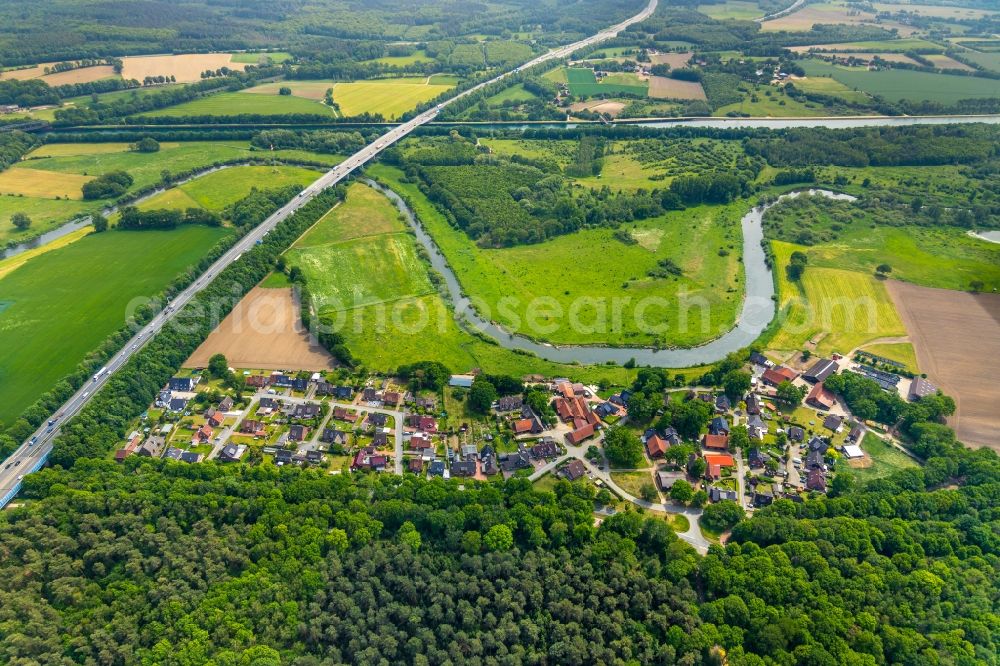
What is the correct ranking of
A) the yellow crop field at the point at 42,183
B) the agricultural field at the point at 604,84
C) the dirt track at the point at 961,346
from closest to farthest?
the dirt track at the point at 961,346 → the yellow crop field at the point at 42,183 → the agricultural field at the point at 604,84

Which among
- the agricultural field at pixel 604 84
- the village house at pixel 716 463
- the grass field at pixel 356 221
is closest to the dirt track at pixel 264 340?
the grass field at pixel 356 221

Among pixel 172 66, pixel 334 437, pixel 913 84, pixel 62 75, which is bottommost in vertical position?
pixel 334 437

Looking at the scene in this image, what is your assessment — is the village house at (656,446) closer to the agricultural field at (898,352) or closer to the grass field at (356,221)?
the agricultural field at (898,352)

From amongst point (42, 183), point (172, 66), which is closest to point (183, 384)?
point (42, 183)

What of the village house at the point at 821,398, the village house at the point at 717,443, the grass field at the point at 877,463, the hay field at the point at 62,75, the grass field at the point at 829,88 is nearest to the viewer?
the grass field at the point at 877,463

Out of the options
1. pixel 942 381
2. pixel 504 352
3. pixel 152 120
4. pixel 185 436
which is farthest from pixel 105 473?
pixel 152 120

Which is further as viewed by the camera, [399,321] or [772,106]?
[772,106]

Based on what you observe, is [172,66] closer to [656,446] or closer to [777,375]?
[656,446]
